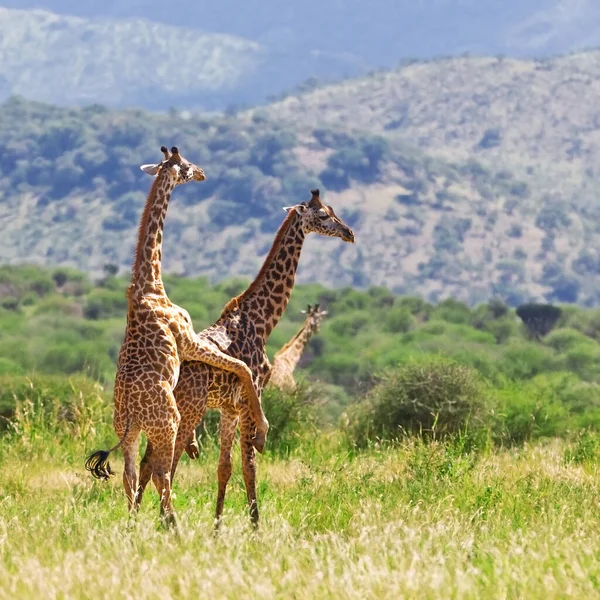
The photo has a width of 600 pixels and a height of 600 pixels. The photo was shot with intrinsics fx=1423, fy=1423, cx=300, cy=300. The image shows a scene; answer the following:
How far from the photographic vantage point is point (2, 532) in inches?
325

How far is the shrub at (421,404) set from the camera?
16.7m

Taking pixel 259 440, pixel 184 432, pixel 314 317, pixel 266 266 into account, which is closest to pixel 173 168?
pixel 266 266

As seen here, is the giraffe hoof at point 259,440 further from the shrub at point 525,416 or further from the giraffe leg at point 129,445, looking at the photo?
the shrub at point 525,416

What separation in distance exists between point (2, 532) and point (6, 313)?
220 ft

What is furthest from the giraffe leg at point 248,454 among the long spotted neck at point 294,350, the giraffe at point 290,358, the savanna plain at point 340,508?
the long spotted neck at point 294,350

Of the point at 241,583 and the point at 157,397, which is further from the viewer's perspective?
the point at 157,397

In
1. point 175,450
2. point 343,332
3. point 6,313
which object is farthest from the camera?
point 6,313

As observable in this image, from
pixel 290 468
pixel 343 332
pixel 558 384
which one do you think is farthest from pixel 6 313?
pixel 290 468

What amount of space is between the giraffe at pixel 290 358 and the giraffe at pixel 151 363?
768cm

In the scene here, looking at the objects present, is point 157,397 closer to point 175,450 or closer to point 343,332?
point 175,450

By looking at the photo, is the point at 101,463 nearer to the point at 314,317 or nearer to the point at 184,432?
the point at 184,432

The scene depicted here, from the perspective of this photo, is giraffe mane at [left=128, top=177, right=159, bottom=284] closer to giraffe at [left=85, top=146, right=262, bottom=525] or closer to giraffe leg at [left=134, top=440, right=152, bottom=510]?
giraffe at [left=85, top=146, right=262, bottom=525]

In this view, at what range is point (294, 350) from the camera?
63.9ft

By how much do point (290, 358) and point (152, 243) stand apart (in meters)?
9.92
